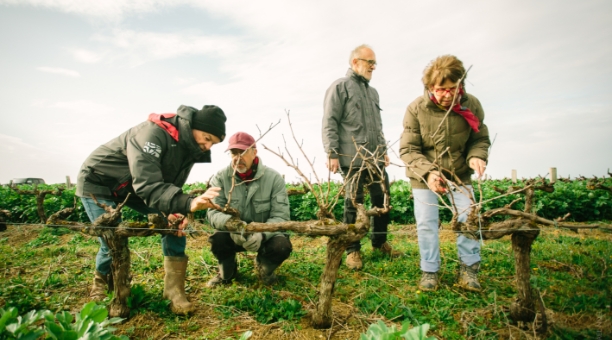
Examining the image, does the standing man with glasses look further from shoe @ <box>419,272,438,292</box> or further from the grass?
shoe @ <box>419,272,438,292</box>

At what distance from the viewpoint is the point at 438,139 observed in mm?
3123

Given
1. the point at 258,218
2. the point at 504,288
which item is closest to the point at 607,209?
the point at 504,288

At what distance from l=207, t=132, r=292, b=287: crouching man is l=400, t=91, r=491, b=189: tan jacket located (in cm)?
132

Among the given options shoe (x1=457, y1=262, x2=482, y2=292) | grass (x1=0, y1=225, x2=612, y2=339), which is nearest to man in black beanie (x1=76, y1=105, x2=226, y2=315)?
grass (x1=0, y1=225, x2=612, y2=339)

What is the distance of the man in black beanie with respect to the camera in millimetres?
2676

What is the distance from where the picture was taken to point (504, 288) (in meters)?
3.28

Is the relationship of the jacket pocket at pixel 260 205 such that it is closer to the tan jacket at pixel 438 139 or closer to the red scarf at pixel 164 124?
the red scarf at pixel 164 124

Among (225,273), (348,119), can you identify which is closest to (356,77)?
(348,119)

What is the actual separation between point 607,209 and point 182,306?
33.4ft

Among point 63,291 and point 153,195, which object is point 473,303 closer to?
point 153,195

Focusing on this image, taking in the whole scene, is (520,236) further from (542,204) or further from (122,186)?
(542,204)

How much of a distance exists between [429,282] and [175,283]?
226cm

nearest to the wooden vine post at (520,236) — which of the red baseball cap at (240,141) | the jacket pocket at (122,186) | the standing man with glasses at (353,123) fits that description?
the standing man with glasses at (353,123)

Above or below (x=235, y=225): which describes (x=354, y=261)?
below
